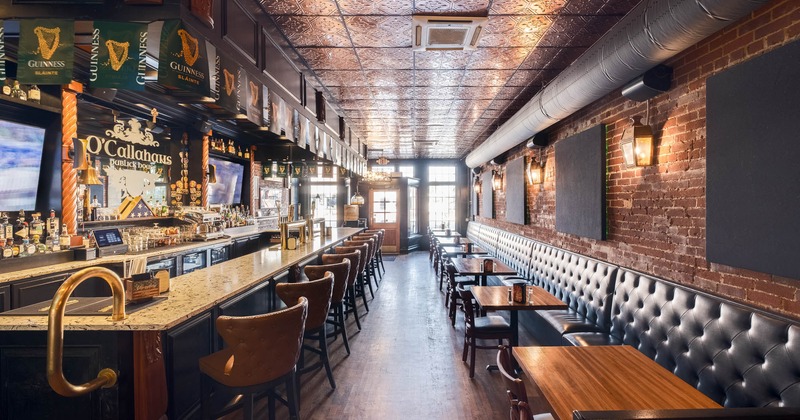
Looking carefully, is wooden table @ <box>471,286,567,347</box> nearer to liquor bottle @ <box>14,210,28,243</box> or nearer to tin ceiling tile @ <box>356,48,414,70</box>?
tin ceiling tile @ <box>356,48,414,70</box>

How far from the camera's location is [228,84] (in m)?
3.03

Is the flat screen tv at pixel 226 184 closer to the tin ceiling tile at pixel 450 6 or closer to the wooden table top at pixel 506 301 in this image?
the tin ceiling tile at pixel 450 6

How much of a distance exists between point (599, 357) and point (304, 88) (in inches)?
178

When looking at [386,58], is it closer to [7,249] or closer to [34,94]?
[34,94]

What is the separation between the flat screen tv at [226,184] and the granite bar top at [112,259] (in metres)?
1.39

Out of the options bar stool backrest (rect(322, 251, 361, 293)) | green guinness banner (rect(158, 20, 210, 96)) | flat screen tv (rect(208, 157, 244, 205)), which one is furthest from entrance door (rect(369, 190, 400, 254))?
green guinness banner (rect(158, 20, 210, 96))

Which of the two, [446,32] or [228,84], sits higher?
[446,32]

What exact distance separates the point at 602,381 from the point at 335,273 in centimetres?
241

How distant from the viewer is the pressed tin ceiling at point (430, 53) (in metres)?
3.30

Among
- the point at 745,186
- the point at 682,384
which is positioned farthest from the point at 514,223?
the point at 682,384

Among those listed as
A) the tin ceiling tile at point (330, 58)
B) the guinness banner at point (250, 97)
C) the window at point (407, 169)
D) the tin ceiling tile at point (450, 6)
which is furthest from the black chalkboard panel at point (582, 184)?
the window at point (407, 169)

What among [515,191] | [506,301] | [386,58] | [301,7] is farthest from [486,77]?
[506,301]

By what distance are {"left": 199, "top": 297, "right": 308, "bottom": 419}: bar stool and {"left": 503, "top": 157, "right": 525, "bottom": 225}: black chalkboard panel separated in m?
5.70

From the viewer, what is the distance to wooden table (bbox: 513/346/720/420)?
1.65 meters
